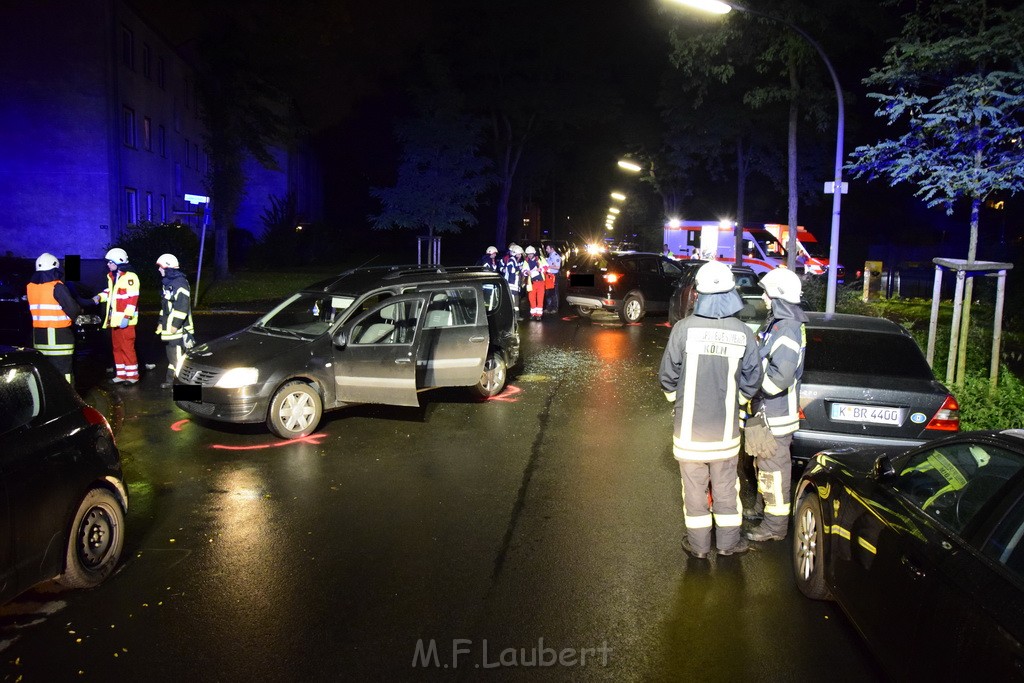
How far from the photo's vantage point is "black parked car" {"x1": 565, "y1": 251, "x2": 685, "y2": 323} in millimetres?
19922

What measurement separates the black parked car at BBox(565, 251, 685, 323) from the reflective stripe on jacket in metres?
14.3

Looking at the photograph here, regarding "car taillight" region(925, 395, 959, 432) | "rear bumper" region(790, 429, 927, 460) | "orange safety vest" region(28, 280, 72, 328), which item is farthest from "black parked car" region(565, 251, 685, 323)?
"car taillight" region(925, 395, 959, 432)

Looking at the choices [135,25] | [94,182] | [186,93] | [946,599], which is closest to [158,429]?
[946,599]

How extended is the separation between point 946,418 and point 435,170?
29126 mm

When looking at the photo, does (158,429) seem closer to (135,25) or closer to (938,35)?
(938,35)

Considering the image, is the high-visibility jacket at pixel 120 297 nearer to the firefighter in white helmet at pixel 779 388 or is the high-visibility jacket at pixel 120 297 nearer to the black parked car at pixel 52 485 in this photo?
the black parked car at pixel 52 485

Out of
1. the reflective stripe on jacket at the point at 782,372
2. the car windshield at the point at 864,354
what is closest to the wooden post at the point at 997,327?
the car windshield at the point at 864,354

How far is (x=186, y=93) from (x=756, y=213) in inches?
1222

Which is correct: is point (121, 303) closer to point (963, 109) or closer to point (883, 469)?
point (883, 469)

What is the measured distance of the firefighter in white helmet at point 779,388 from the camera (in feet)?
17.9

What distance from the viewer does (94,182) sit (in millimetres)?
30625

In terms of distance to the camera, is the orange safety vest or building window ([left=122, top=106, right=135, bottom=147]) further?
building window ([left=122, top=106, right=135, bottom=147])

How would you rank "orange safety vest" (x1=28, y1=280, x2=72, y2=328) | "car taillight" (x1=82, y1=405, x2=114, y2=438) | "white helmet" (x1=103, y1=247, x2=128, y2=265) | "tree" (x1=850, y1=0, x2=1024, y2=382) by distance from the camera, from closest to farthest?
1. "car taillight" (x1=82, y1=405, x2=114, y2=438)
2. "orange safety vest" (x1=28, y1=280, x2=72, y2=328)
3. "tree" (x1=850, y1=0, x2=1024, y2=382)
4. "white helmet" (x1=103, y1=247, x2=128, y2=265)

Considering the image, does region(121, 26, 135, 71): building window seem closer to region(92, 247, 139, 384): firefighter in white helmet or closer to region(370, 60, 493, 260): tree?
region(370, 60, 493, 260): tree
